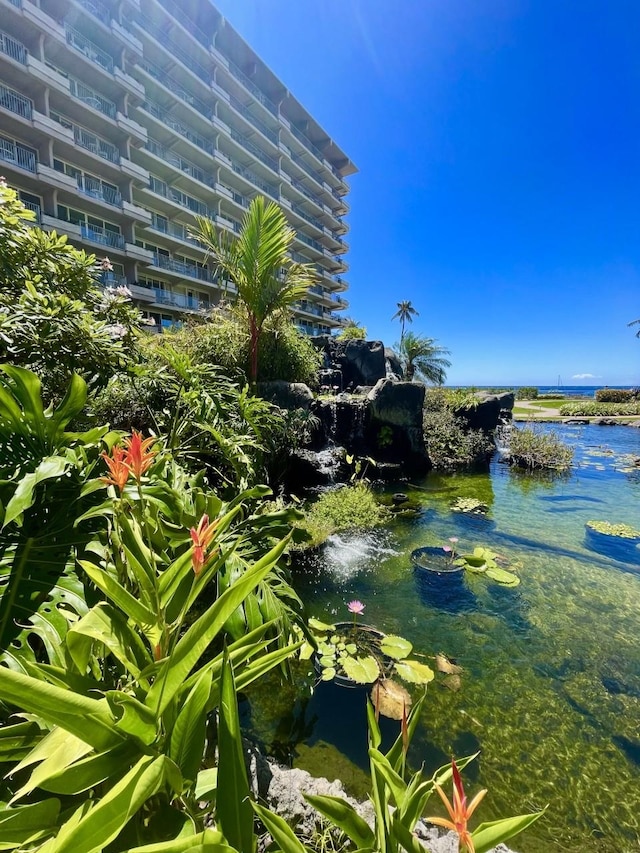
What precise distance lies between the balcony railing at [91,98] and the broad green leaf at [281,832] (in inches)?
910

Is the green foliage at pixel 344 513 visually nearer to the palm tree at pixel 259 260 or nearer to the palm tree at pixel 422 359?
the palm tree at pixel 259 260

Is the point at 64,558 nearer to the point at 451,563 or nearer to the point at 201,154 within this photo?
the point at 451,563

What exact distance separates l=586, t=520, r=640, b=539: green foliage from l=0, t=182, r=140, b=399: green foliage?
301 inches

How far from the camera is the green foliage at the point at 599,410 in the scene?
26.7 metres

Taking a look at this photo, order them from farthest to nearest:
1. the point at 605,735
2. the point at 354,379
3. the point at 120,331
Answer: the point at 354,379 < the point at 120,331 < the point at 605,735

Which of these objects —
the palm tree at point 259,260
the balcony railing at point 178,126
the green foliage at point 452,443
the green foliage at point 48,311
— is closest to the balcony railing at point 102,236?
the balcony railing at point 178,126

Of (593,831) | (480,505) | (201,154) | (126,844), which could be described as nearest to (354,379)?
(480,505)

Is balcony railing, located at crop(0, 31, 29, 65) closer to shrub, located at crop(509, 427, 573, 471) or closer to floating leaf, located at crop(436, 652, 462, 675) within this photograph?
floating leaf, located at crop(436, 652, 462, 675)

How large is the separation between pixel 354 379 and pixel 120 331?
494 inches

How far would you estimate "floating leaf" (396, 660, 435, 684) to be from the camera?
2828mm

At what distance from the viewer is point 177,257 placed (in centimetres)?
2162

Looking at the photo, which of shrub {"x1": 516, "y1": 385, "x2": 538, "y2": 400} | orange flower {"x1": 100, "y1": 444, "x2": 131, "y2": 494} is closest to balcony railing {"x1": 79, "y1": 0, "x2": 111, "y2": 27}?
orange flower {"x1": 100, "y1": 444, "x2": 131, "y2": 494}

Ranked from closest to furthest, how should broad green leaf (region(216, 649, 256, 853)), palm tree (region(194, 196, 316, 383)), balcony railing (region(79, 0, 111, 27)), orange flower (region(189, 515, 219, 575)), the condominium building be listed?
broad green leaf (region(216, 649, 256, 853)), orange flower (region(189, 515, 219, 575)), palm tree (region(194, 196, 316, 383)), the condominium building, balcony railing (region(79, 0, 111, 27))

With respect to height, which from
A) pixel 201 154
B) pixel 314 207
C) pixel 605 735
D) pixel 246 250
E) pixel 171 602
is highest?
pixel 314 207
